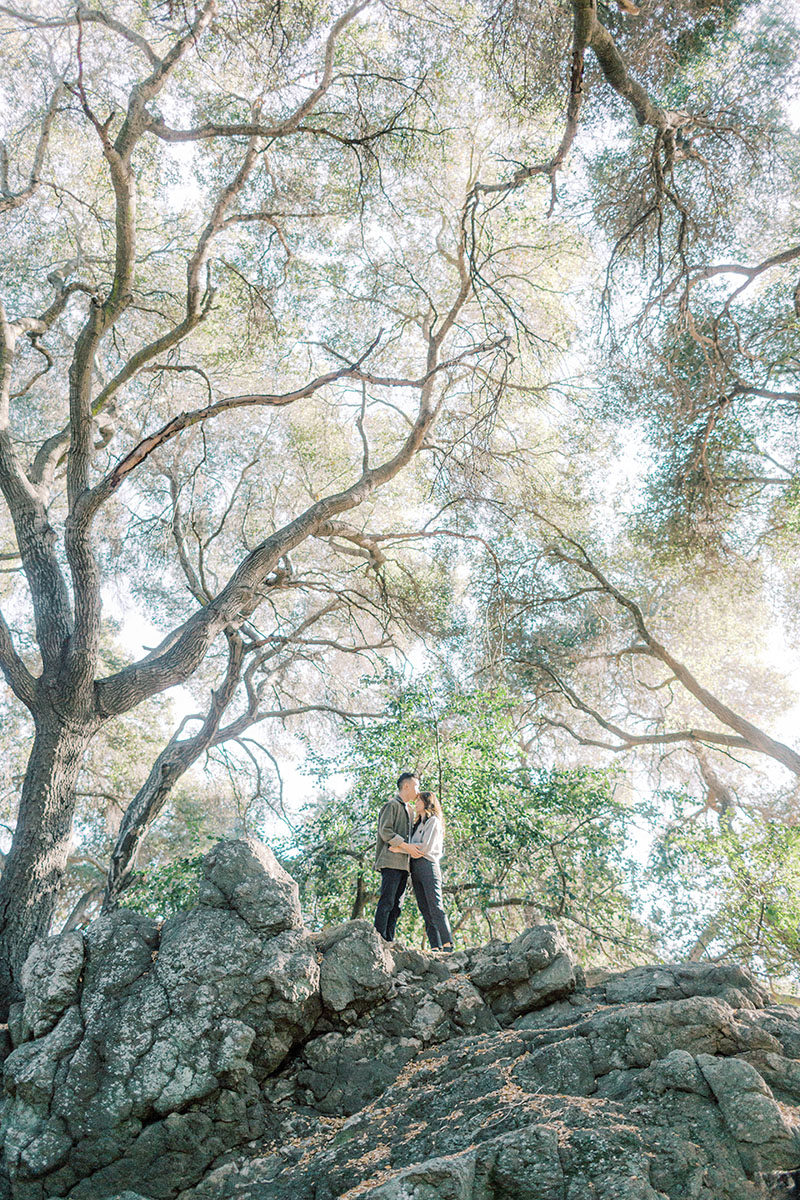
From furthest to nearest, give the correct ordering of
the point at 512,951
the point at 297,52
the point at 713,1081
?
the point at 297,52 → the point at 512,951 → the point at 713,1081

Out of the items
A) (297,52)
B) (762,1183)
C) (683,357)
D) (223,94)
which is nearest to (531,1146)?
(762,1183)

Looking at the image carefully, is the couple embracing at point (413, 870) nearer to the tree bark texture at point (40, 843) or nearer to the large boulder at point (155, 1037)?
the large boulder at point (155, 1037)

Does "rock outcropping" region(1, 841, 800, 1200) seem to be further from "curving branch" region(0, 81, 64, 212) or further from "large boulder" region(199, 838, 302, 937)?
"curving branch" region(0, 81, 64, 212)

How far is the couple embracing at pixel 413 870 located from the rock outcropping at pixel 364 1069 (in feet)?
3.35

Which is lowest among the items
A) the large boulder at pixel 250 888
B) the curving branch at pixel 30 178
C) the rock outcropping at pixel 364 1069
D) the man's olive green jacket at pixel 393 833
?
the rock outcropping at pixel 364 1069

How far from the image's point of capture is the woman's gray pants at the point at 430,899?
4.97 metres

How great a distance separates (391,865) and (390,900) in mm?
230

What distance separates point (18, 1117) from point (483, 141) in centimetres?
1012

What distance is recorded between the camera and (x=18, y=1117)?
305 centimetres

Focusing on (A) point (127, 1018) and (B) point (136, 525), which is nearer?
(A) point (127, 1018)

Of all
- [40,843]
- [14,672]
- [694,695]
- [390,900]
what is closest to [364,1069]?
[390,900]

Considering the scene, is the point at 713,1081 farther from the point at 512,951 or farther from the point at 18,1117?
the point at 18,1117

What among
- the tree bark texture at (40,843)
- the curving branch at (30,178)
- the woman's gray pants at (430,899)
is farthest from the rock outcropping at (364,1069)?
the curving branch at (30,178)

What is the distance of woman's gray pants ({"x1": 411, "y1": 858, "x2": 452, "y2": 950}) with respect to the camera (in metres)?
4.97
